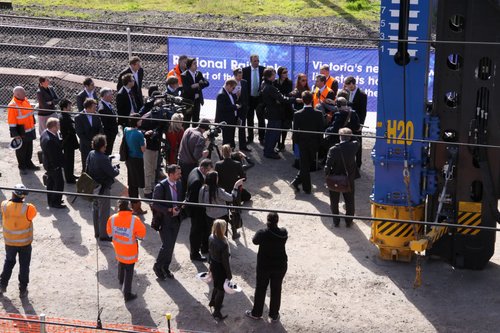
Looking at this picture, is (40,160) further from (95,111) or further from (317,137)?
(317,137)

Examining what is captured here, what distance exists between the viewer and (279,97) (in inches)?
691

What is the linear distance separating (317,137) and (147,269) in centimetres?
381

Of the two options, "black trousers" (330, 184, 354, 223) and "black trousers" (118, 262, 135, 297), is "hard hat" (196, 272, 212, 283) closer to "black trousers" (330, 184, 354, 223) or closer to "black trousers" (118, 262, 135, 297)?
"black trousers" (118, 262, 135, 297)

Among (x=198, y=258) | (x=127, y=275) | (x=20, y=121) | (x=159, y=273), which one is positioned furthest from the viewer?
(x=20, y=121)

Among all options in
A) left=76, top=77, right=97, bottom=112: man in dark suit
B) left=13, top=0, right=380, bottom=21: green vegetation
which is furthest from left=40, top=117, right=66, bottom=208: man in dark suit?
left=13, top=0, right=380, bottom=21: green vegetation

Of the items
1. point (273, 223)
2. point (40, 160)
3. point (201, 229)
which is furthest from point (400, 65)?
point (40, 160)

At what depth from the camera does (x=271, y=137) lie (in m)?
18.1

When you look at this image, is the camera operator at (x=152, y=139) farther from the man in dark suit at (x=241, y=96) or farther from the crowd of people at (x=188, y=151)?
the man in dark suit at (x=241, y=96)

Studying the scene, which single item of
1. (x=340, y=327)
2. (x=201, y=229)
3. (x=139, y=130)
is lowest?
(x=340, y=327)

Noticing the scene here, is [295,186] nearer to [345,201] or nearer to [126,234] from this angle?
[345,201]

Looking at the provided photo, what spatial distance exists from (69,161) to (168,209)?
402 centimetres

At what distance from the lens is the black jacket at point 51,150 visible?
15.6 meters

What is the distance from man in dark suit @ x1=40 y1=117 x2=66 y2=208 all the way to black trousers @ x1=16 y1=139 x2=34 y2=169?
1666 mm

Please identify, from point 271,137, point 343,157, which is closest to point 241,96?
point 271,137
